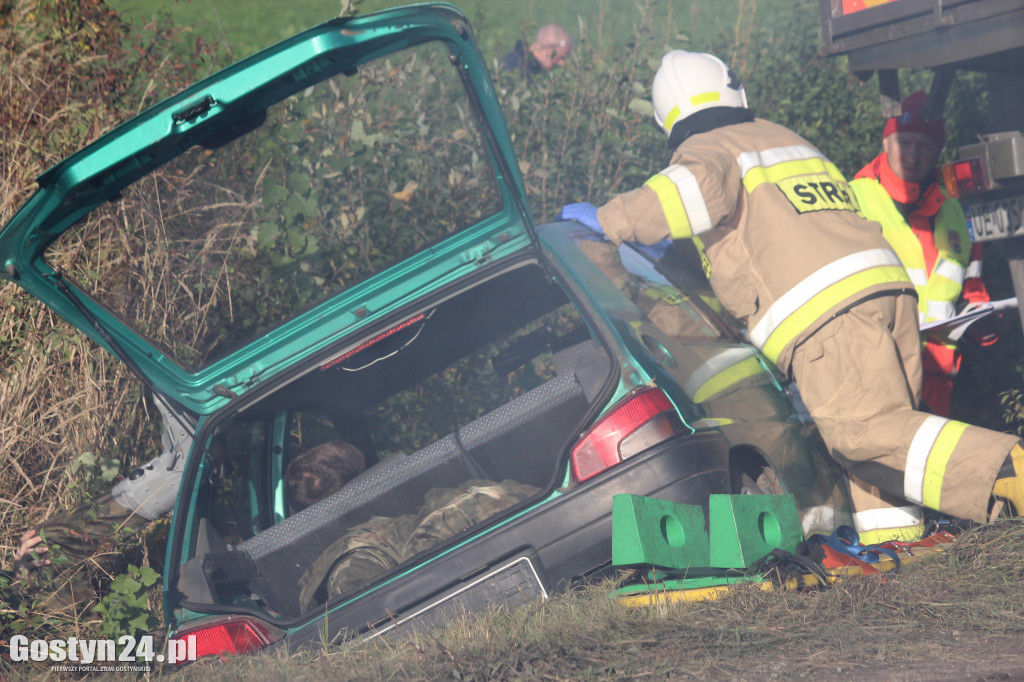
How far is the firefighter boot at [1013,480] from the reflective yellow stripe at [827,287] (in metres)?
0.77

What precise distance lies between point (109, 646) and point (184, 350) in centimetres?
142

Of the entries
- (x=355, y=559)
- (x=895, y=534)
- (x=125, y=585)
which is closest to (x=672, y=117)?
(x=895, y=534)

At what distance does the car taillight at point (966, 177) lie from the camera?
10.4 ft

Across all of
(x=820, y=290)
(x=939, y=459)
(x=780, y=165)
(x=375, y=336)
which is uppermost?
(x=780, y=165)

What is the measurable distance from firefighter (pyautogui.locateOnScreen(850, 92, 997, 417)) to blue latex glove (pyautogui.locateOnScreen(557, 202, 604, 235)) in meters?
1.31

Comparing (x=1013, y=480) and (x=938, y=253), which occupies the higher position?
(x=938, y=253)

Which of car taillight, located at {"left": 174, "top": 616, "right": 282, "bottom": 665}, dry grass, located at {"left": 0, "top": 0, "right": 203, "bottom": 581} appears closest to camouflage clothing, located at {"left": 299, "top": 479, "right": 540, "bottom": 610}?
car taillight, located at {"left": 174, "top": 616, "right": 282, "bottom": 665}

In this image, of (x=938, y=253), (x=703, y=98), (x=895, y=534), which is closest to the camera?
(x=895, y=534)

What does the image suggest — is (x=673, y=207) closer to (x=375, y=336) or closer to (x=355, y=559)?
(x=375, y=336)

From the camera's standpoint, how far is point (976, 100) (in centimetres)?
577

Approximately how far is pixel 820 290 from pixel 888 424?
560 mm

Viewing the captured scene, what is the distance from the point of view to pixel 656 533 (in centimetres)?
226

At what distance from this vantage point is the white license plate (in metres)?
3.24

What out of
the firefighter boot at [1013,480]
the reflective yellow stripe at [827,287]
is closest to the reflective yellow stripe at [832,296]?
the reflective yellow stripe at [827,287]
